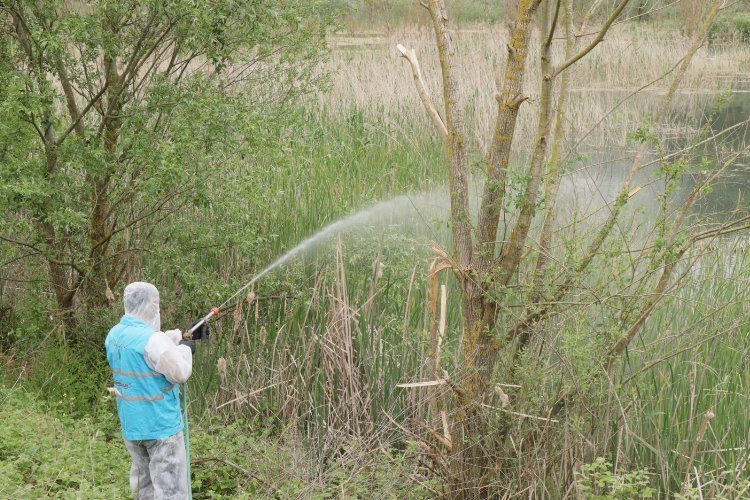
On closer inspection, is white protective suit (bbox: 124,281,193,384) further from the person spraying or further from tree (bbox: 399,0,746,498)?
tree (bbox: 399,0,746,498)

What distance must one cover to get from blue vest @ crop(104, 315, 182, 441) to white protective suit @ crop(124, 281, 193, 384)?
0.13ft

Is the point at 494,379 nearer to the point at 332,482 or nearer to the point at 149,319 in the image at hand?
the point at 332,482

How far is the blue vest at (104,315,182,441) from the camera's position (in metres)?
4.84

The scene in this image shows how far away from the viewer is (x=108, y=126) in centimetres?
733

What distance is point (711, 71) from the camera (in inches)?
735

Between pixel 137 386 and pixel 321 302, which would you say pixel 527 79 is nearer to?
pixel 321 302

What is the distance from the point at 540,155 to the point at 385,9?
1701 centimetres

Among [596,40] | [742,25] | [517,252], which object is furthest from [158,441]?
[742,25]

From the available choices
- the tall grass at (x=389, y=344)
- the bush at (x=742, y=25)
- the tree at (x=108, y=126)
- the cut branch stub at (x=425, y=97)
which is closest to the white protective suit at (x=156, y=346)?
the tall grass at (x=389, y=344)

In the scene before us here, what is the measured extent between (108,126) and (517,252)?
384 cm

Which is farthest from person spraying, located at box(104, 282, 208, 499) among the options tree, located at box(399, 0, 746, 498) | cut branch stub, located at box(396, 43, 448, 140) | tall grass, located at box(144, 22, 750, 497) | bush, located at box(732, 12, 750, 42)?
bush, located at box(732, 12, 750, 42)

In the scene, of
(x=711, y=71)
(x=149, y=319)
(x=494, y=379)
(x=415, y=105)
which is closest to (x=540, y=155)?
(x=494, y=379)

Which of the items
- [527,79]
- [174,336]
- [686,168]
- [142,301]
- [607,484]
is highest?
[527,79]

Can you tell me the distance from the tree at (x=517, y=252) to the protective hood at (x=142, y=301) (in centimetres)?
149
